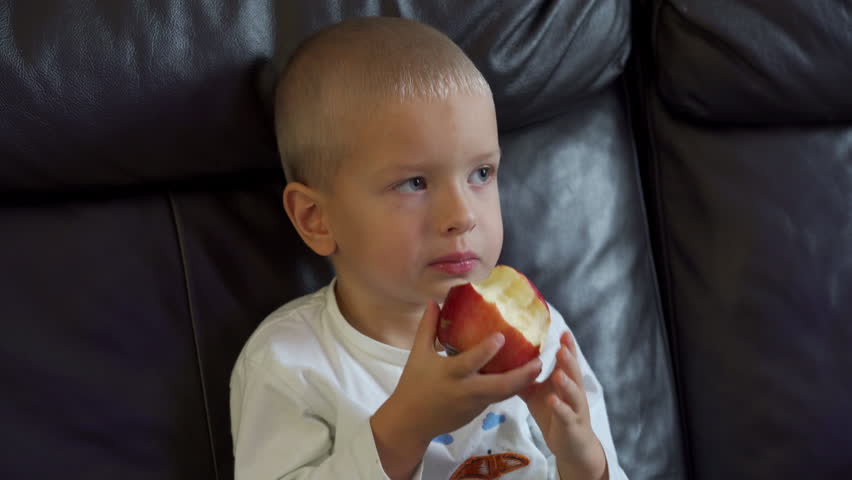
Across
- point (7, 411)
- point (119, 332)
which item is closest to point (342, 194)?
point (119, 332)

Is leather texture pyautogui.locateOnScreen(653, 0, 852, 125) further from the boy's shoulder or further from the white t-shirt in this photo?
the boy's shoulder

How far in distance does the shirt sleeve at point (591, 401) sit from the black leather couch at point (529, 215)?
103 mm

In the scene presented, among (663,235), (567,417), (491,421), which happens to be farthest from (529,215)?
(567,417)

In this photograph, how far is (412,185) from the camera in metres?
1.09

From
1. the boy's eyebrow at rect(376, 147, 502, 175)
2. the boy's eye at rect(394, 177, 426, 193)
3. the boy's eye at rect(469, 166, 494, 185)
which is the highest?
the boy's eyebrow at rect(376, 147, 502, 175)

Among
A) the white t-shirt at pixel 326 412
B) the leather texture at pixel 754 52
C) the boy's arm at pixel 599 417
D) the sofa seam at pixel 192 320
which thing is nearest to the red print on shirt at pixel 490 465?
the white t-shirt at pixel 326 412

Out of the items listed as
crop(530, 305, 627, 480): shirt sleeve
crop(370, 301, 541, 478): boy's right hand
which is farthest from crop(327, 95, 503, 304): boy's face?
crop(530, 305, 627, 480): shirt sleeve

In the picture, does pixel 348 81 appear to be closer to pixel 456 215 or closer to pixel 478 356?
pixel 456 215

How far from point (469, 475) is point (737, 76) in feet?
2.30

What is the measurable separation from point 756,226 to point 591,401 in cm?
40

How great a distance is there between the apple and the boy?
1.0 inches

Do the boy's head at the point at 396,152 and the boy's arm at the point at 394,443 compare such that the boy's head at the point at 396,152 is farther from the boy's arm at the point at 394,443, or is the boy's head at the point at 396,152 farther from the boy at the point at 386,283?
the boy's arm at the point at 394,443

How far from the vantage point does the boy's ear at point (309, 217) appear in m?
1.17

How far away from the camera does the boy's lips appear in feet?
A: 3.54
